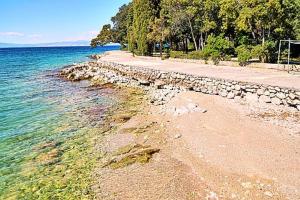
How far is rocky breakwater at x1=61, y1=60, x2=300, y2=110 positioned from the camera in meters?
19.4

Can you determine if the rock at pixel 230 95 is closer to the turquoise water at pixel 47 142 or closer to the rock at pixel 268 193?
the turquoise water at pixel 47 142

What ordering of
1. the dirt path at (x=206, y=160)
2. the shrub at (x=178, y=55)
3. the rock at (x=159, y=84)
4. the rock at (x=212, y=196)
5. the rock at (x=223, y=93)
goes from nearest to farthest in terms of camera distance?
the rock at (x=212, y=196) < the dirt path at (x=206, y=160) < the rock at (x=223, y=93) < the rock at (x=159, y=84) < the shrub at (x=178, y=55)

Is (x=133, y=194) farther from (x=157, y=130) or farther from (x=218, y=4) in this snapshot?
(x=218, y=4)

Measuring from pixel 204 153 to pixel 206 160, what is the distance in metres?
0.65

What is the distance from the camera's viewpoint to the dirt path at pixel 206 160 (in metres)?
10.9

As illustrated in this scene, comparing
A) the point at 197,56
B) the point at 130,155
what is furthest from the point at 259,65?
the point at 130,155

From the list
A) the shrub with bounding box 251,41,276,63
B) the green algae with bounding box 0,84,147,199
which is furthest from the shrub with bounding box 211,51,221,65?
the green algae with bounding box 0,84,147,199

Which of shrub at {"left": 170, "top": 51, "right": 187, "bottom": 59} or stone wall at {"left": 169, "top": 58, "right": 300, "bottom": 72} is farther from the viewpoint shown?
shrub at {"left": 170, "top": 51, "right": 187, "bottom": 59}

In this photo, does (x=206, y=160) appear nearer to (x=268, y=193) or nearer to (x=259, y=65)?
(x=268, y=193)

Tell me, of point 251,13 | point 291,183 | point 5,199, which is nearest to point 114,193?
point 5,199

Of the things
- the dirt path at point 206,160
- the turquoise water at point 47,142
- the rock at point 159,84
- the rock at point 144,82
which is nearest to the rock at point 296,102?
the dirt path at point 206,160

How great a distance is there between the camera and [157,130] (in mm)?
17312

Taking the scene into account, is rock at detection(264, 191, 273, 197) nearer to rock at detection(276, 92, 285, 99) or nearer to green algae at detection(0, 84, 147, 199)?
green algae at detection(0, 84, 147, 199)

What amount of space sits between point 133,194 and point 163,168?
2199 mm
